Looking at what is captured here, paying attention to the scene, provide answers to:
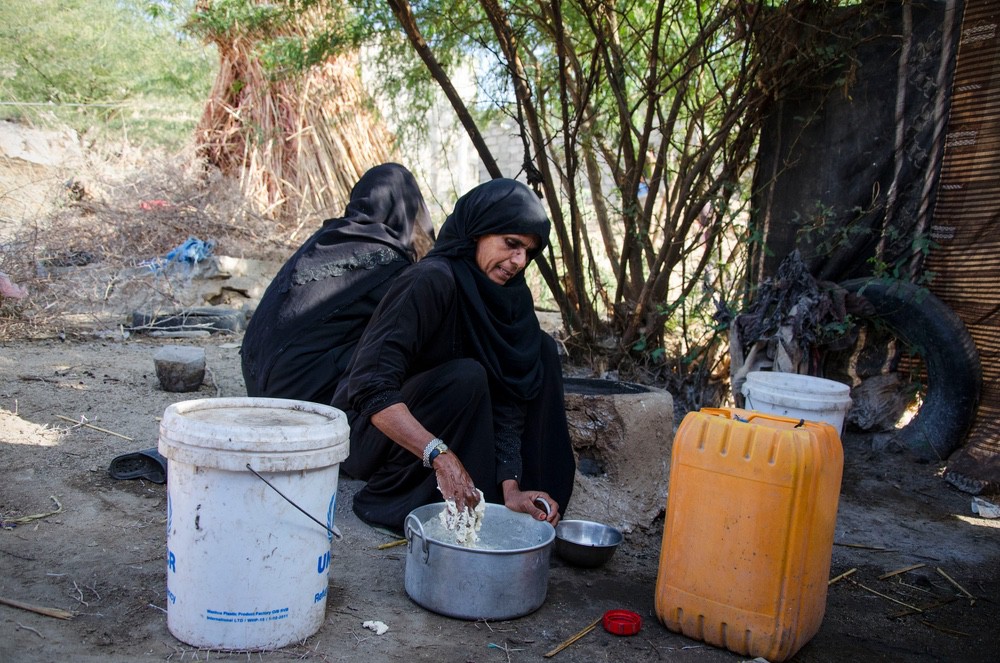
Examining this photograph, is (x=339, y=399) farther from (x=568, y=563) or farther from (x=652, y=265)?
(x=652, y=265)

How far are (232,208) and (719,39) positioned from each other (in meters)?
5.09

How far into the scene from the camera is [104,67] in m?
12.6

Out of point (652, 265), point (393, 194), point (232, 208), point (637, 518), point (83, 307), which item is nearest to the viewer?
point (637, 518)

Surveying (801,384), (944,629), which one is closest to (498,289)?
(801,384)

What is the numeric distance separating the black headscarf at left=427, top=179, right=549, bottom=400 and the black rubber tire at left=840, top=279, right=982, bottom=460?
217 cm

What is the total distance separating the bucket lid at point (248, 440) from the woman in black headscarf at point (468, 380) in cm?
45

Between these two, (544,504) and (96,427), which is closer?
(544,504)

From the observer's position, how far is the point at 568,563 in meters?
2.76

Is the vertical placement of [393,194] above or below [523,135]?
below

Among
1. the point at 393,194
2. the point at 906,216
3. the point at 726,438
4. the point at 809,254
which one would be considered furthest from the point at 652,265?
the point at 726,438

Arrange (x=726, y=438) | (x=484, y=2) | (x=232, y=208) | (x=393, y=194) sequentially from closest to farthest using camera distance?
(x=726, y=438) → (x=393, y=194) → (x=484, y=2) → (x=232, y=208)

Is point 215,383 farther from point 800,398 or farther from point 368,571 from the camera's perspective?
point 800,398

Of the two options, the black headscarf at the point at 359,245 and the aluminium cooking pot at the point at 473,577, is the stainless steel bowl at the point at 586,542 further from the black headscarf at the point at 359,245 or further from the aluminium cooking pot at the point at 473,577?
the black headscarf at the point at 359,245

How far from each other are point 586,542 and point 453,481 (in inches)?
28.0
